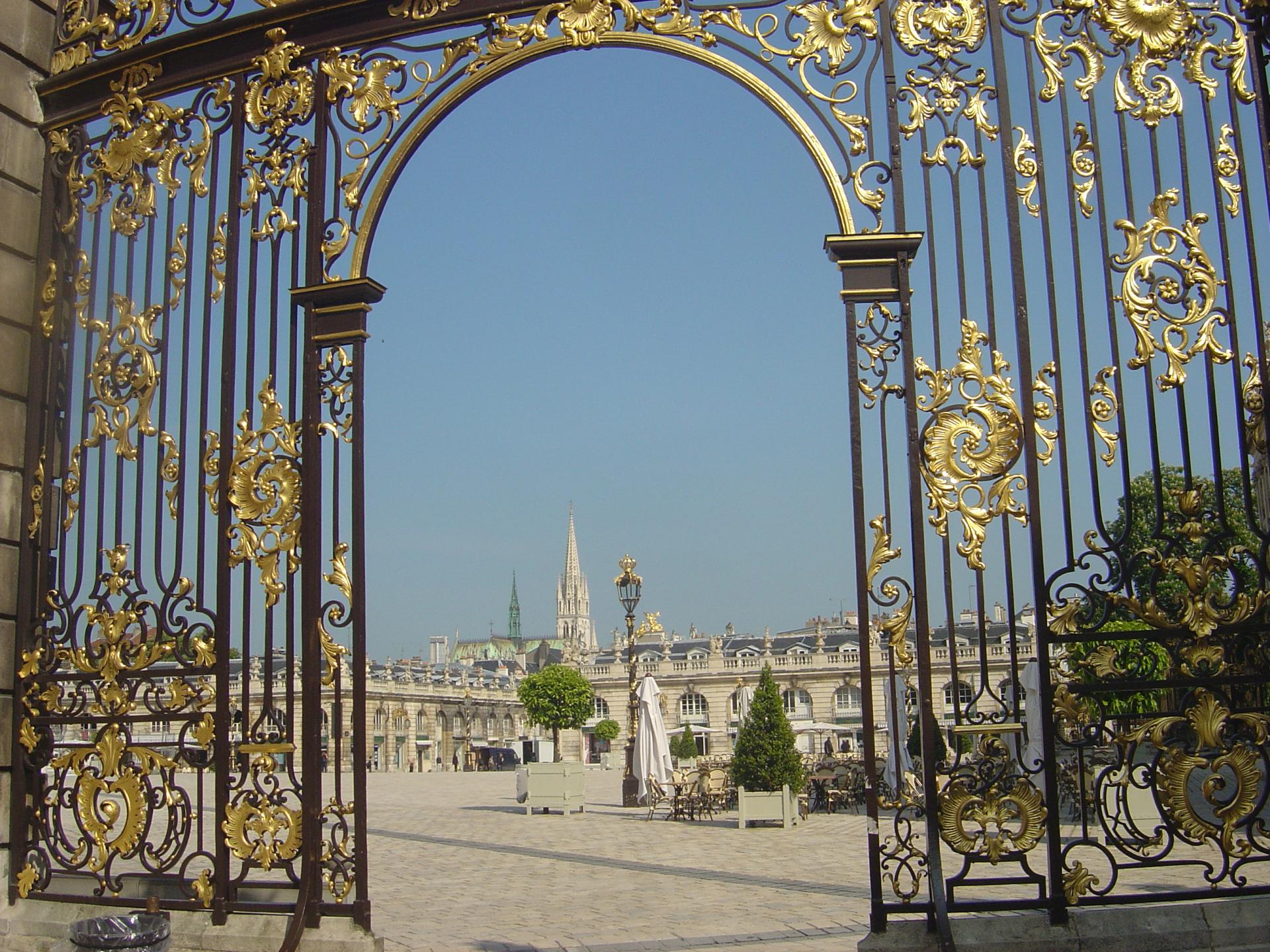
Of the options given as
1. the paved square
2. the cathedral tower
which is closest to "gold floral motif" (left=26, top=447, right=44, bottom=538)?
the paved square

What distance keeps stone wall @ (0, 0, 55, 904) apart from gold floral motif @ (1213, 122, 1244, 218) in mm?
6525

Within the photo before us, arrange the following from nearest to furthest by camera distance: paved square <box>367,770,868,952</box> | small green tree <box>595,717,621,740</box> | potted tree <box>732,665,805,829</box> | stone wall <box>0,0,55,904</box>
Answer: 1. stone wall <box>0,0,55,904</box>
2. paved square <box>367,770,868,952</box>
3. potted tree <box>732,665,805,829</box>
4. small green tree <box>595,717,621,740</box>

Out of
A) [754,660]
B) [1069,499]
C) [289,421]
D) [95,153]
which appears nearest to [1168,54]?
[1069,499]

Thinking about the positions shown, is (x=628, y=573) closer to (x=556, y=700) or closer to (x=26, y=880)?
(x=26, y=880)

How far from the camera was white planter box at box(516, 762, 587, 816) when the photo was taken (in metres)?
20.8

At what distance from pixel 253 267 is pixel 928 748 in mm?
4439

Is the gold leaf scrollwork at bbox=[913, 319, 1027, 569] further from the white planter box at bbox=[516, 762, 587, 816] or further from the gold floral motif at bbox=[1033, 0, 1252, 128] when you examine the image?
the white planter box at bbox=[516, 762, 587, 816]

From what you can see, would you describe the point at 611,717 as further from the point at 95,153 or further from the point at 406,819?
the point at 95,153

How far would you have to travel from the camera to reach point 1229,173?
228 inches

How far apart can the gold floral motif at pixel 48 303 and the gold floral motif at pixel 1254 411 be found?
6438 mm

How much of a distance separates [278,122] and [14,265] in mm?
1837

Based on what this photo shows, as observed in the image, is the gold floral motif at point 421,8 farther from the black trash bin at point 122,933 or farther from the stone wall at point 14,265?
the black trash bin at point 122,933

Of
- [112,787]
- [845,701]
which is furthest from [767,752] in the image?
[845,701]

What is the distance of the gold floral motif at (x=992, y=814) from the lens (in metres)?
5.48
